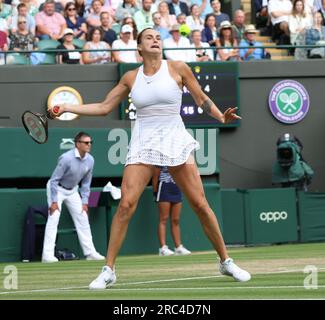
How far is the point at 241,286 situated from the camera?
31.8ft

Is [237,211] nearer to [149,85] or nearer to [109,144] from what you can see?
[109,144]

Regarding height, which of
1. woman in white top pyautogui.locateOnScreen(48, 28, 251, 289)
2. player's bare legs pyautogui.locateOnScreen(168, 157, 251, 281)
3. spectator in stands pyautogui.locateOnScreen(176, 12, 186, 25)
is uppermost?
spectator in stands pyautogui.locateOnScreen(176, 12, 186, 25)

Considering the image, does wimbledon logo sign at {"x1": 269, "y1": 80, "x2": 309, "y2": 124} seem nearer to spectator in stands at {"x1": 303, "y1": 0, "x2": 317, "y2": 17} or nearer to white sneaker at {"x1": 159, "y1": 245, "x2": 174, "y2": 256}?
spectator in stands at {"x1": 303, "y1": 0, "x2": 317, "y2": 17}

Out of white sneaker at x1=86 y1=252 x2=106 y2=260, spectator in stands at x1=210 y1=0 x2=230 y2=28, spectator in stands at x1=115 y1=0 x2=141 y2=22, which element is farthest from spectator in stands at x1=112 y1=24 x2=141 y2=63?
white sneaker at x1=86 y1=252 x2=106 y2=260

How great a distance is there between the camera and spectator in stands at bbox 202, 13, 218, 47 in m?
23.2

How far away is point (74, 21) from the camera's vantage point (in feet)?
72.7

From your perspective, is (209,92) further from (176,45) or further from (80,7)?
(80,7)

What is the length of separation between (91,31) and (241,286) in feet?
42.3

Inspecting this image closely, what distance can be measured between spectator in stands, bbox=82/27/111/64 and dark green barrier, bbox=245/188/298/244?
12.9 feet

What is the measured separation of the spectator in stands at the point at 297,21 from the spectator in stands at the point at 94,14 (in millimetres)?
4163

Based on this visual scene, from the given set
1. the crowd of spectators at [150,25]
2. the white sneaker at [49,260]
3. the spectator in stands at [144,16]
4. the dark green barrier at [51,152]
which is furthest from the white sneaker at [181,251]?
the spectator in stands at [144,16]

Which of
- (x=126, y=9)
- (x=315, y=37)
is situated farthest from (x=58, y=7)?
(x=315, y=37)

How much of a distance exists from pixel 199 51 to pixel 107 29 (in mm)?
1949
